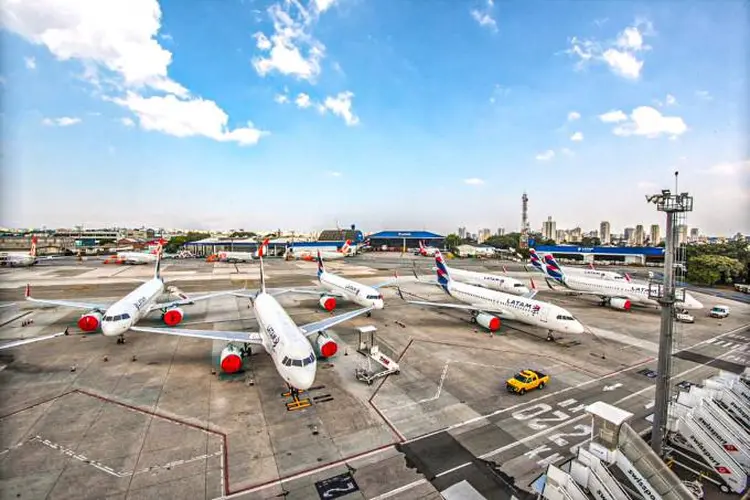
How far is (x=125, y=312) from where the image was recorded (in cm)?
2759

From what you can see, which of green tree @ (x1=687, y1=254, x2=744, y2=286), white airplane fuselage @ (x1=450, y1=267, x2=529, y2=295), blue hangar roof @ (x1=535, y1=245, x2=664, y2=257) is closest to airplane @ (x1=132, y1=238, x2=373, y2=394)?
white airplane fuselage @ (x1=450, y1=267, x2=529, y2=295)

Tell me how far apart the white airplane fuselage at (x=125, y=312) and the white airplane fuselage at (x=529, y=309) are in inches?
1306

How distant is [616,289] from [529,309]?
24.1 m

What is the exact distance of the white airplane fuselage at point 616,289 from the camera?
4578cm

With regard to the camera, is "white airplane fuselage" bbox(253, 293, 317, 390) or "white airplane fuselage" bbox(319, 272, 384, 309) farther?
"white airplane fuselage" bbox(319, 272, 384, 309)

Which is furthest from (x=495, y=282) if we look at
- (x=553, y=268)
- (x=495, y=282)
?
(x=553, y=268)

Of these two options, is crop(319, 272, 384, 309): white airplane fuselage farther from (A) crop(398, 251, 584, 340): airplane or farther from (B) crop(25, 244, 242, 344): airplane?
(B) crop(25, 244, 242, 344): airplane

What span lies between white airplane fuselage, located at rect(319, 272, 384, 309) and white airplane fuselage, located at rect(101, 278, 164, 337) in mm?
20472

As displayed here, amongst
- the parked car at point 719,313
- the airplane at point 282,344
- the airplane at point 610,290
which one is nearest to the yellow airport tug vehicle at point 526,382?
the airplane at point 282,344

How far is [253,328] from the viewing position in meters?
35.6

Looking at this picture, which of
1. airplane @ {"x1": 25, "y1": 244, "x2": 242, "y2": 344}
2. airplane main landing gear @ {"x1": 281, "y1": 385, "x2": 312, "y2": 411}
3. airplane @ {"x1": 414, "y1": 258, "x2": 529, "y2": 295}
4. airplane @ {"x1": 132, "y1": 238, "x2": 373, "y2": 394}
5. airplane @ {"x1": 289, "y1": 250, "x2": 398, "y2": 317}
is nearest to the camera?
airplane @ {"x1": 132, "y1": 238, "x2": 373, "y2": 394}

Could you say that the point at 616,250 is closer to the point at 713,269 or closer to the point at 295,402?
the point at 713,269

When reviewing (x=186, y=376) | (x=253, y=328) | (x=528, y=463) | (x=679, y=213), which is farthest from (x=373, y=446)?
(x=253, y=328)

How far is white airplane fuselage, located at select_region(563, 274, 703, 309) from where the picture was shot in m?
45.8
